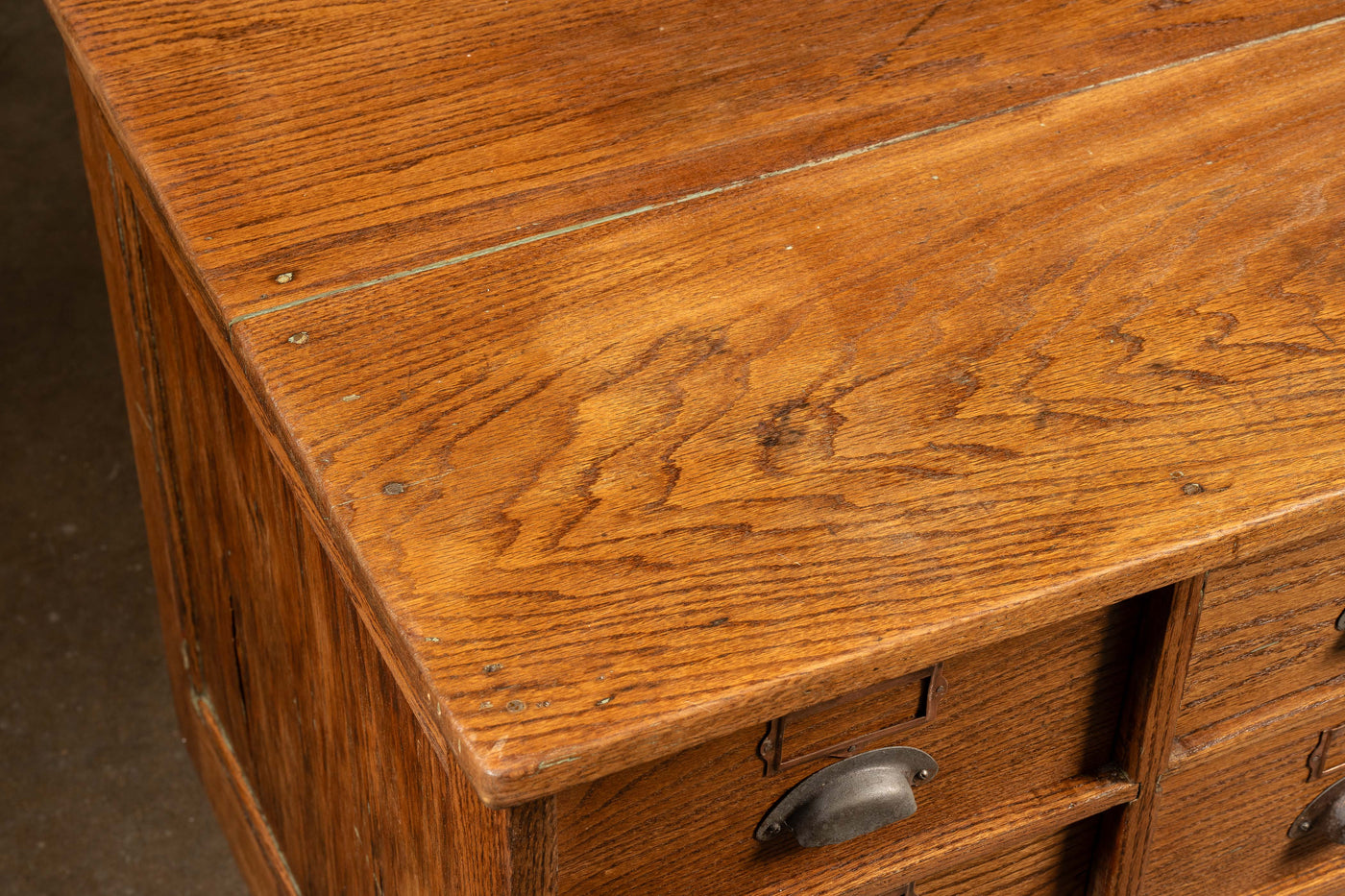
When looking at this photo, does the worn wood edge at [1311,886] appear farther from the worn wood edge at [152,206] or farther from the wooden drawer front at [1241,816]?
the worn wood edge at [152,206]

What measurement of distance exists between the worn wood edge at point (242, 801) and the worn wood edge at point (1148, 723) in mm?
705

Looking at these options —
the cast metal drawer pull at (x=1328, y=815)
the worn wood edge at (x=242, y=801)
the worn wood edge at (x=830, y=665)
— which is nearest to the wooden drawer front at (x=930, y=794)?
the worn wood edge at (x=830, y=665)

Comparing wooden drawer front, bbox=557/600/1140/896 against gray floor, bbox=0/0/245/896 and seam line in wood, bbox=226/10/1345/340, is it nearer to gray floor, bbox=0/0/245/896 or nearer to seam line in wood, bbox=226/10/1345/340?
seam line in wood, bbox=226/10/1345/340

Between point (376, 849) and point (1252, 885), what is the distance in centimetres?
61

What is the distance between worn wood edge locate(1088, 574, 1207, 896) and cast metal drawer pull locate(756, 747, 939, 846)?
0.15 m

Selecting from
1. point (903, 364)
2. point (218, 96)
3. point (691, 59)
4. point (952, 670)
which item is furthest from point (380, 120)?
point (952, 670)

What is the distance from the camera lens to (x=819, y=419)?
2.63 feet

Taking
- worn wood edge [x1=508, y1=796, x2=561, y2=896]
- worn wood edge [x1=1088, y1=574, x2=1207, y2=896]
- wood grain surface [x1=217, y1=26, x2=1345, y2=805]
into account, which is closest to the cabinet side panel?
worn wood edge [x1=508, y1=796, x2=561, y2=896]

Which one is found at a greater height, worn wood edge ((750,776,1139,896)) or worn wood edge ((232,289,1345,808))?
worn wood edge ((232,289,1345,808))

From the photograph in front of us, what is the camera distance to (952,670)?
2.71ft

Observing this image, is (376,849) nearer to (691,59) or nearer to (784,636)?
(784,636)

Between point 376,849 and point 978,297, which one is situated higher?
point 978,297

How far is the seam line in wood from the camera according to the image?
2.83ft

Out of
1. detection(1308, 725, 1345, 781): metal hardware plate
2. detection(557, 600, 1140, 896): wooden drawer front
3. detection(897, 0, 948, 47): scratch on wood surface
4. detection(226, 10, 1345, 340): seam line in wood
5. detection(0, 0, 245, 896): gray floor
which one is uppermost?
detection(897, 0, 948, 47): scratch on wood surface
